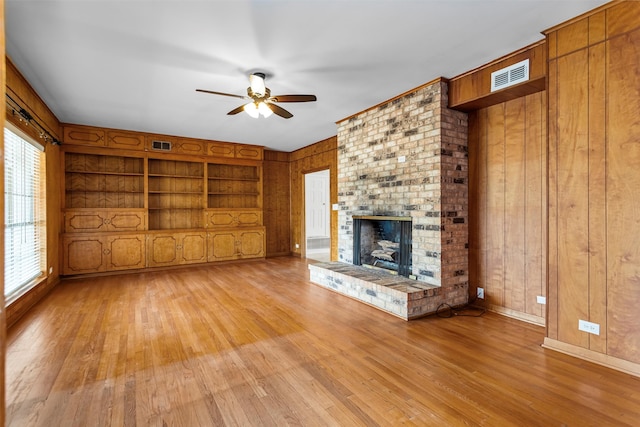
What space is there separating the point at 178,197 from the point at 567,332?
7.07m

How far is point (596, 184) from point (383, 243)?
8.47 feet

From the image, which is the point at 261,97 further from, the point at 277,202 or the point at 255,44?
the point at 277,202

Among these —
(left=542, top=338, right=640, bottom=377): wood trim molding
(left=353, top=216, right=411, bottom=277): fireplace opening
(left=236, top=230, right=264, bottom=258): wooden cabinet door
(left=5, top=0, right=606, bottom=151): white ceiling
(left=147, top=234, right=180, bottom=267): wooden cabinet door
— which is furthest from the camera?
(left=236, top=230, right=264, bottom=258): wooden cabinet door

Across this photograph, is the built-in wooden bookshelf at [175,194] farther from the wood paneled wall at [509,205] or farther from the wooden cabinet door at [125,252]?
the wood paneled wall at [509,205]

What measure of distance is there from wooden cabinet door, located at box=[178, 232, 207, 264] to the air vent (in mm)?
1875

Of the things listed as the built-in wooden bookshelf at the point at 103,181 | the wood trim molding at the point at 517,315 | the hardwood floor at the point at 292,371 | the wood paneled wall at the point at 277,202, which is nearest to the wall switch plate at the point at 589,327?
the hardwood floor at the point at 292,371

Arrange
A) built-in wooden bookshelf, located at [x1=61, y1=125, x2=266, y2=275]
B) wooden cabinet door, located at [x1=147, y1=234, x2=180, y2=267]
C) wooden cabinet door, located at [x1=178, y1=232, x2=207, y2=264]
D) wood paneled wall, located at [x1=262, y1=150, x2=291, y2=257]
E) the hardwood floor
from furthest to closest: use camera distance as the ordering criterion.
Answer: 1. wood paneled wall, located at [x1=262, y1=150, x2=291, y2=257]
2. wooden cabinet door, located at [x1=178, y1=232, x2=207, y2=264]
3. wooden cabinet door, located at [x1=147, y1=234, x2=180, y2=267]
4. built-in wooden bookshelf, located at [x1=61, y1=125, x2=266, y2=275]
5. the hardwood floor

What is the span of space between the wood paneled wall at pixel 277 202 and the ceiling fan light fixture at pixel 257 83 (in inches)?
181

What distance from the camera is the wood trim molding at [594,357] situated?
91.4 inches

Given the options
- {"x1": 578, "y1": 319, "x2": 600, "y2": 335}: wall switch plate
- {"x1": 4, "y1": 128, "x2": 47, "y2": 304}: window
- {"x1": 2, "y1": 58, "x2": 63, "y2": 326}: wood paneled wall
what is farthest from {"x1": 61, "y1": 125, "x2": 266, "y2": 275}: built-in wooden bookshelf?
{"x1": 578, "y1": 319, "x2": 600, "y2": 335}: wall switch plate

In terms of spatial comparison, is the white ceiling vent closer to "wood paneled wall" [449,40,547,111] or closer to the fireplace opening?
"wood paneled wall" [449,40,547,111]

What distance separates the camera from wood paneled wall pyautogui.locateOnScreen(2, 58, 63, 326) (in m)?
3.46

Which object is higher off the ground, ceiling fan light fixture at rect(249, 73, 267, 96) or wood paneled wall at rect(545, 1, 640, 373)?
ceiling fan light fixture at rect(249, 73, 267, 96)

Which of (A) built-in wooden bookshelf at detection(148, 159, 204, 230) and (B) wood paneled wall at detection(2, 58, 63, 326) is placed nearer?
(B) wood paneled wall at detection(2, 58, 63, 326)
